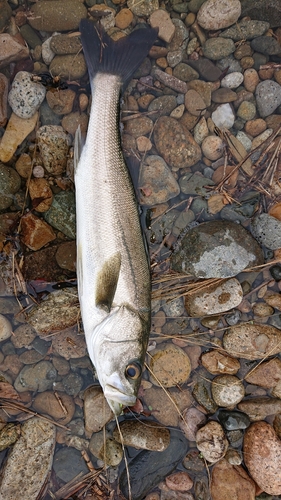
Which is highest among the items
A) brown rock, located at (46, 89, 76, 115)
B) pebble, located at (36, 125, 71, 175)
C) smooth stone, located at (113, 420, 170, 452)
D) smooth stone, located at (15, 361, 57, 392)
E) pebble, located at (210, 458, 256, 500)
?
brown rock, located at (46, 89, 76, 115)

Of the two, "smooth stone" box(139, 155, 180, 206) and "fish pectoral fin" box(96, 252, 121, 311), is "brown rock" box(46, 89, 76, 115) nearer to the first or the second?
"smooth stone" box(139, 155, 180, 206)

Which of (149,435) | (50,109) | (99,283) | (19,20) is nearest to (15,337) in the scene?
(99,283)

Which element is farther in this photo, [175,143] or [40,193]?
[175,143]

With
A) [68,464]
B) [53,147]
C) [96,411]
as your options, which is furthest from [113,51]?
[68,464]

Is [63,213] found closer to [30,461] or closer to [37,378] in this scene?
[37,378]

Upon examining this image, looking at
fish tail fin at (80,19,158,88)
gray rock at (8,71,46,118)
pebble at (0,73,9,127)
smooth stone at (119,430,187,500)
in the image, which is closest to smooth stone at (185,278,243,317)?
smooth stone at (119,430,187,500)

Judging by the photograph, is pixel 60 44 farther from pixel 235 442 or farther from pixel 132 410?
pixel 235 442
